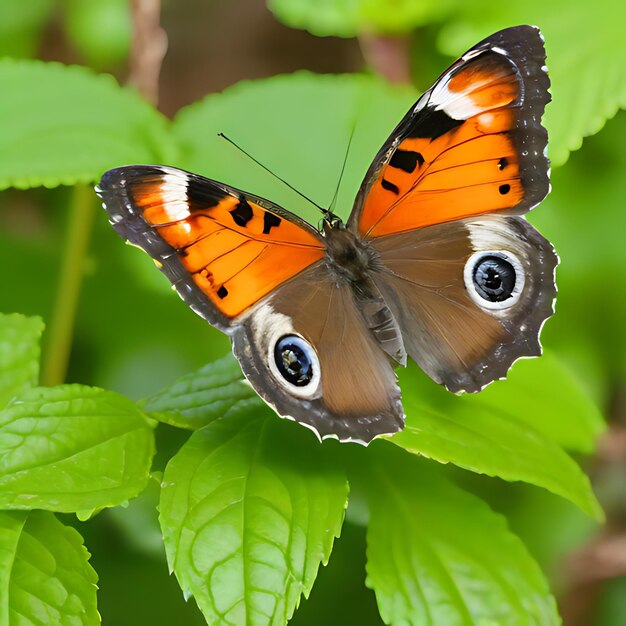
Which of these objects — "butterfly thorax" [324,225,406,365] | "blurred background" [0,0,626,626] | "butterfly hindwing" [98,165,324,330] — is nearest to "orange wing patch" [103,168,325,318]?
"butterfly hindwing" [98,165,324,330]

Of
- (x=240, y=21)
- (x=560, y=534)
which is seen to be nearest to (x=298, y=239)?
(x=560, y=534)

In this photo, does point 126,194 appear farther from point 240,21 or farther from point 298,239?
point 240,21

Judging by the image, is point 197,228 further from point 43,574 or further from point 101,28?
point 101,28

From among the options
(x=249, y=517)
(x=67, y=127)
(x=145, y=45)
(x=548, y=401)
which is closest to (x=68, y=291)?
(x=67, y=127)

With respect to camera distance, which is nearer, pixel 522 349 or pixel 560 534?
pixel 522 349

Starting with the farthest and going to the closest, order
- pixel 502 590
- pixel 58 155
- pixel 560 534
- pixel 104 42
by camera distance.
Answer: pixel 104 42 < pixel 560 534 < pixel 58 155 < pixel 502 590

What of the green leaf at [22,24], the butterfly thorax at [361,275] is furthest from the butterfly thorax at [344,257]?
the green leaf at [22,24]

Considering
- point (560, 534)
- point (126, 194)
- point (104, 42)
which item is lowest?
point (560, 534)
